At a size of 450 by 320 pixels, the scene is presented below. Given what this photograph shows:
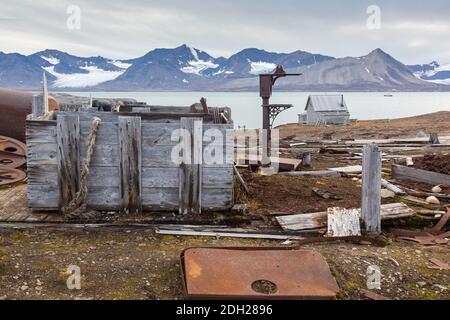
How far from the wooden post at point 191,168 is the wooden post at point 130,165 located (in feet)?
2.13

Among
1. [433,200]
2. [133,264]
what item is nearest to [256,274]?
[133,264]

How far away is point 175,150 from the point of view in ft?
22.0

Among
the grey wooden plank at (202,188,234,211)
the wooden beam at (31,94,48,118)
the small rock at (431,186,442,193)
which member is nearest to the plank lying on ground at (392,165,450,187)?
the small rock at (431,186,442,193)

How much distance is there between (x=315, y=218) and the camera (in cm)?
677

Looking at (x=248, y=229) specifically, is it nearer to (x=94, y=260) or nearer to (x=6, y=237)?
(x=94, y=260)

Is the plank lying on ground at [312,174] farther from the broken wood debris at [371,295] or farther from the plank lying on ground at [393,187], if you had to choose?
the broken wood debris at [371,295]

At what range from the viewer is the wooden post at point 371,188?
6.38 m

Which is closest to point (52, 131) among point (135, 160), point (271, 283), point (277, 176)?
point (135, 160)

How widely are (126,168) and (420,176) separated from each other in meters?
6.59

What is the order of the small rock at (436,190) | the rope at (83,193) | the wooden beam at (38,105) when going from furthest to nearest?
1. the wooden beam at (38,105)
2. the small rock at (436,190)
3. the rope at (83,193)

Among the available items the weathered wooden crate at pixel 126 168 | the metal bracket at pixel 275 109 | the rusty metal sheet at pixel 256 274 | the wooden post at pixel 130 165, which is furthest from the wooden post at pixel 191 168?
the metal bracket at pixel 275 109

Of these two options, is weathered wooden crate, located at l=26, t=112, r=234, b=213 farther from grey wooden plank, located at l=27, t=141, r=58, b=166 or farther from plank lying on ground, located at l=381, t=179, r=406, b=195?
plank lying on ground, located at l=381, t=179, r=406, b=195
